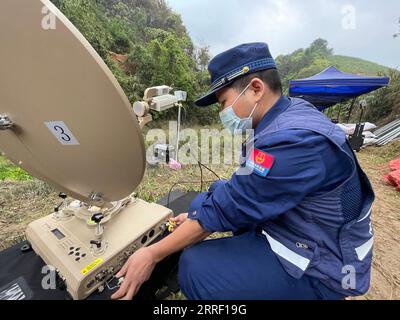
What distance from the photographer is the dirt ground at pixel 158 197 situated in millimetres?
1719

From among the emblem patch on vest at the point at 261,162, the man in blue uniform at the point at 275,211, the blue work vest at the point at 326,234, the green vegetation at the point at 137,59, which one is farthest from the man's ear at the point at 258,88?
the green vegetation at the point at 137,59

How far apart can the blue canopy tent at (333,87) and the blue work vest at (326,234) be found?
4718 millimetres

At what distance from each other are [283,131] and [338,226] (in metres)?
0.44

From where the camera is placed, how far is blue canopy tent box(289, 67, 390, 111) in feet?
15.0

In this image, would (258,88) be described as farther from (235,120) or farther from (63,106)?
(63,106)

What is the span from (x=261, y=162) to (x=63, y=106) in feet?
2.25

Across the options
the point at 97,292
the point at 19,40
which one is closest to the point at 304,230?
the point at 97,292

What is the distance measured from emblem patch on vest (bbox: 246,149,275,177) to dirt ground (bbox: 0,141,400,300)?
0.96 metres

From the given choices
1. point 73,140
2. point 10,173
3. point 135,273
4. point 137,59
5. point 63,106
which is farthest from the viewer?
point 137,59

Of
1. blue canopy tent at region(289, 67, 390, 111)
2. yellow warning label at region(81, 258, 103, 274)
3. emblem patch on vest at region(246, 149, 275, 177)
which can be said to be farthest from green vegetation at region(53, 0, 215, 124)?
emblem patch on vest at region(246, 149, 275, 177)

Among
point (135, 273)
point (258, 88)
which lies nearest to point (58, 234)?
point (135, 273)

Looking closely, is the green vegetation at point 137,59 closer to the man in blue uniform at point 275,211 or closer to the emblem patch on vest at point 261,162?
the man in blue uniform at point 275,211

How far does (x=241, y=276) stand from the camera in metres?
0.96

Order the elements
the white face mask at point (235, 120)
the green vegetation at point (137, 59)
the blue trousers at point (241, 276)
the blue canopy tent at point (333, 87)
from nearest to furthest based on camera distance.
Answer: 1. the blue trousers at point (241, 276)
2. the white face mask at point (235, 120)
3. the blue canopy tent at point (333, 87)
4. the green vegetation at point (137, 59)
